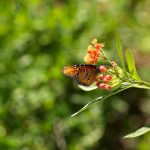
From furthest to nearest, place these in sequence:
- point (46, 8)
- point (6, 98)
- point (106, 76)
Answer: point (46, 8)
point (6, 98)
point (106, 76)

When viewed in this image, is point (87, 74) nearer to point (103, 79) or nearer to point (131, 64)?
point (103, 79)

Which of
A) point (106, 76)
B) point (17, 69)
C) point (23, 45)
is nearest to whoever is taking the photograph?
point (106, 76)

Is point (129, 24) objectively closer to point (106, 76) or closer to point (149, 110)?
point (149, 110)

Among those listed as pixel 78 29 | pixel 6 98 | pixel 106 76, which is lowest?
pixel 6 98

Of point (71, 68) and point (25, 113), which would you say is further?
point (25, 113)

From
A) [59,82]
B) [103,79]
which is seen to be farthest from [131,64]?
[59,82]

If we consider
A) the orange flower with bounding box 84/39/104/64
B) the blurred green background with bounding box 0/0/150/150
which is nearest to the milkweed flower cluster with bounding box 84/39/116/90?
the orange flower with bounding box 84/39/104/64

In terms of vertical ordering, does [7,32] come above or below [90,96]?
above

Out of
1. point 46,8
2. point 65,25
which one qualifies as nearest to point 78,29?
point 65,25
